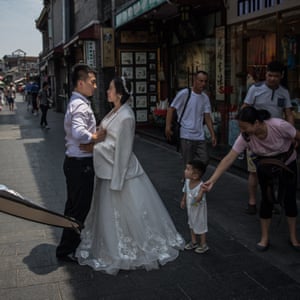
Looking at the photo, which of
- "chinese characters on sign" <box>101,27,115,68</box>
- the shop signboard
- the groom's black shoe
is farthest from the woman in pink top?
"chinese characters on sign" <box>101,27,115,68</box>

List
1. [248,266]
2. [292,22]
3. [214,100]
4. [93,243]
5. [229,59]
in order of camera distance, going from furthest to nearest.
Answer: [214,100] < [229,59] < [292,22] < [93,243] < [248,266]

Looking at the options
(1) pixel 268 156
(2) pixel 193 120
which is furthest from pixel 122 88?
(2) pixel 193 120

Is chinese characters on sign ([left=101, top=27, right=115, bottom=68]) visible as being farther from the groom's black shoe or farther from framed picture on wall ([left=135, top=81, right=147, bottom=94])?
the groom's black shoe

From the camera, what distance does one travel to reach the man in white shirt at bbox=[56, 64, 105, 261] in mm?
4305

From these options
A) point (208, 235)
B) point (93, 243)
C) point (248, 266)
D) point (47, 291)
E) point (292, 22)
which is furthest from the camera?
point (292, 22)

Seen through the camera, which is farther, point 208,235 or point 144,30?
A: point 144,30

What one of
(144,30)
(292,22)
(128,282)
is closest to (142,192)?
(128,282)

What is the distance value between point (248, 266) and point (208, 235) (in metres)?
0.97

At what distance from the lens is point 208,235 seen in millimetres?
5285

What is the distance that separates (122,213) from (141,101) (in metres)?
11.1

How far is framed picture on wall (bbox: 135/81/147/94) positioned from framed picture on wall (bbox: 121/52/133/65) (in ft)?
2.30

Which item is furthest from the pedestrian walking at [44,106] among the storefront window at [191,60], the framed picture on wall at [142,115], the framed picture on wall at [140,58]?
the storefront window at [191,60]

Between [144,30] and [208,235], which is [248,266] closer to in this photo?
[208,235]

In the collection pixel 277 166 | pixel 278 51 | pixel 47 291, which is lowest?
pixel 47 291
